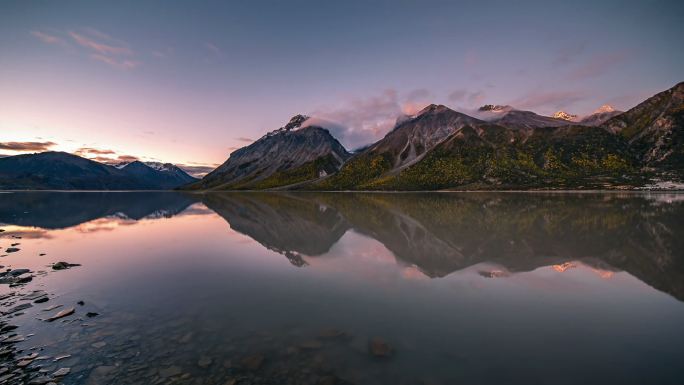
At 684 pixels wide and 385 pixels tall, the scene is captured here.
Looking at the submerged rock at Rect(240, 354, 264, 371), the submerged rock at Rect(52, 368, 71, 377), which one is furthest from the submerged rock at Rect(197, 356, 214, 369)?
the submerged rock at Rect(52, 368, 71, 377)

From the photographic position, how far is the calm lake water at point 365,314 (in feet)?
40.8

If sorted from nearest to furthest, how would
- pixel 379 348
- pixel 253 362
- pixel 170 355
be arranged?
pixel 253 362
pixel 170 355
pixel 379 348

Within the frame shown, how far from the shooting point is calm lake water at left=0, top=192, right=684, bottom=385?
40.8ft

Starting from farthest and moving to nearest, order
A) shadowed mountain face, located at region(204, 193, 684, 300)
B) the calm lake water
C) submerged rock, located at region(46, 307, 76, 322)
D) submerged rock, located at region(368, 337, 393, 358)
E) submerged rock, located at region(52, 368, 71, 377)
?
shadowed mountain face, located at region(204, 193, 684, 300) < submerged rock, located at region(46, 307, 76, 322) < submerged rock, located at region(368, 337, 393, 358) < the calm lake water < submerged rock, located at region(52, 368, 71, 377)

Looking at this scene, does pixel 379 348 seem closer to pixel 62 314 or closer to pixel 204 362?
pixel 204 362

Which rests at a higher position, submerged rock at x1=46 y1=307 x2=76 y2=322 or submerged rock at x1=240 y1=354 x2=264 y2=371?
submerged rock at x1=46 y1=307 x2=76 y2=322

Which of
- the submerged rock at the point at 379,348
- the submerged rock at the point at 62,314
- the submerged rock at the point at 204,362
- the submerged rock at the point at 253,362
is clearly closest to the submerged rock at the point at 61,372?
the submerged rock at the point at 204,362

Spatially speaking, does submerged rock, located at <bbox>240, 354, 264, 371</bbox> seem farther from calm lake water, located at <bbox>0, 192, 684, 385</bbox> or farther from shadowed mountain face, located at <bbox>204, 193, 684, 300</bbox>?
shadowed mountain face, located at <bbox>204, 193, 684, 300</bbox>

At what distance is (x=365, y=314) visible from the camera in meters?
18.1

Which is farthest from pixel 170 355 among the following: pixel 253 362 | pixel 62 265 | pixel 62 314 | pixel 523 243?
pixel 523 243

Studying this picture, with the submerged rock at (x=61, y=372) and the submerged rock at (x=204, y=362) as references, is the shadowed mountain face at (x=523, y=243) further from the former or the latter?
the submerged rock at (x=61, y=372)

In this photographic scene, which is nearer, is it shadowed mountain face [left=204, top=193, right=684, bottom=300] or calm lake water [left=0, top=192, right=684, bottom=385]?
calm lake water [left=0, top=192, right=684, bottom=385]

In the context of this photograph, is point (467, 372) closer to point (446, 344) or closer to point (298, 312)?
point (446, 344)

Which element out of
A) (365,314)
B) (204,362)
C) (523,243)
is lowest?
(365,314)
